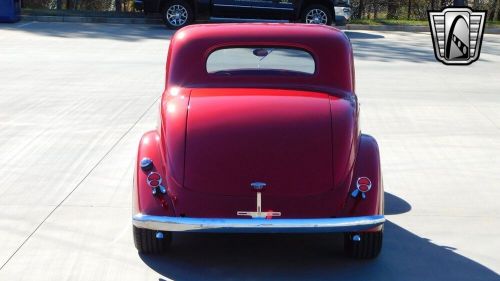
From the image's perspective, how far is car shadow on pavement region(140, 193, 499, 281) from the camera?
20.8 feet

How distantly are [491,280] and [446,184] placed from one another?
254cm

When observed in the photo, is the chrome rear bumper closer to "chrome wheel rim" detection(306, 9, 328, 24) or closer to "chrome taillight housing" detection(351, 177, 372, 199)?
"chrome taillight housing" detection(351, 177, 372, 199)

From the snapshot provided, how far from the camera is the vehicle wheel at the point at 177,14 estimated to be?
76.0ft

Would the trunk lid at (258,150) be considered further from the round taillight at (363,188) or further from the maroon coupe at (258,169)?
the round taillight at (363,188)

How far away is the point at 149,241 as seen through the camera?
656 cm

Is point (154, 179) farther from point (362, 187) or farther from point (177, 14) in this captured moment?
point (177, 14)

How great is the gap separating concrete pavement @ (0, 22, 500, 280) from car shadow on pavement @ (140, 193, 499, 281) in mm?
13

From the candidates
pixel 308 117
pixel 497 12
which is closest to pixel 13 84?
pixel 308 117

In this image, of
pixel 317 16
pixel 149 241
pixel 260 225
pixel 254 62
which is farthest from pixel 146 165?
pixel 317 16

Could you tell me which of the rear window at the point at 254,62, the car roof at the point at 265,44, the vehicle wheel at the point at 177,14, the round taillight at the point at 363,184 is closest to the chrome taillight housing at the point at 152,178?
the car roof at the point at 265,44

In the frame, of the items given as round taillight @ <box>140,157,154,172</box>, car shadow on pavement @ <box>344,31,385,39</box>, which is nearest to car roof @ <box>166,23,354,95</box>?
round taillight @ <box>140,157,154,172</box>

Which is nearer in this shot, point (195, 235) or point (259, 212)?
point (259, 212)

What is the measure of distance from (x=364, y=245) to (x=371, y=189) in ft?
1.31

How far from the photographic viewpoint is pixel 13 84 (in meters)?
14.1
